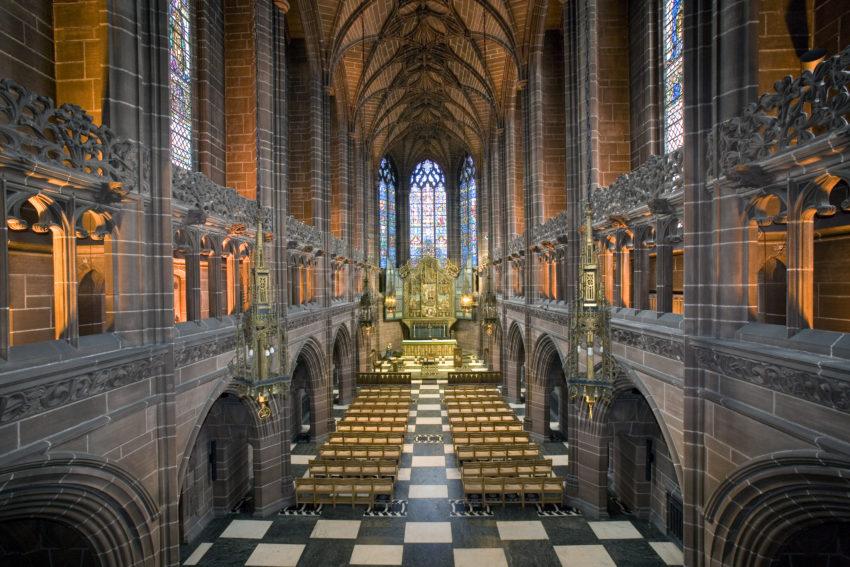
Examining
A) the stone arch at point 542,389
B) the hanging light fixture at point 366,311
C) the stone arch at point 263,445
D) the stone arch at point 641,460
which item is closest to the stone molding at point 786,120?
the stone arch at point 641,460

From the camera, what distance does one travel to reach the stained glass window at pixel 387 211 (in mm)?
41219

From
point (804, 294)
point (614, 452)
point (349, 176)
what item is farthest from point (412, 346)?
point (804, 294)

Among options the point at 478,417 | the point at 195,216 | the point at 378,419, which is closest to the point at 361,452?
the point at 378,419

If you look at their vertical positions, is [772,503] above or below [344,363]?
above

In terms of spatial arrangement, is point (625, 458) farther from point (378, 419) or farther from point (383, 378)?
point (383, 378)

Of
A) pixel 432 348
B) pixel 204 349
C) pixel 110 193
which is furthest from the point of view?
pixel 432 348

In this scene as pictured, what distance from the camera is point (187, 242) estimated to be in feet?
31.7

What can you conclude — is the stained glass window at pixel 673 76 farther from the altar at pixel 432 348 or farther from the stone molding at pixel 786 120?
the altar at pixel 432 348

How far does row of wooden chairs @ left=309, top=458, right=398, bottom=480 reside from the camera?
45.5 ft

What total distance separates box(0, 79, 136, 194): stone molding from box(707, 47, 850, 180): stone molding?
28.1ft

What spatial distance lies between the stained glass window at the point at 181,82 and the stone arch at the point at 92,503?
756 centimetres

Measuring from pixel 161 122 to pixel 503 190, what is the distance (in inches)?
825

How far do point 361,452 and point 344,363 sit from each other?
10.6 meters

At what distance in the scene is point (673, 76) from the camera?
10828 millimetres
